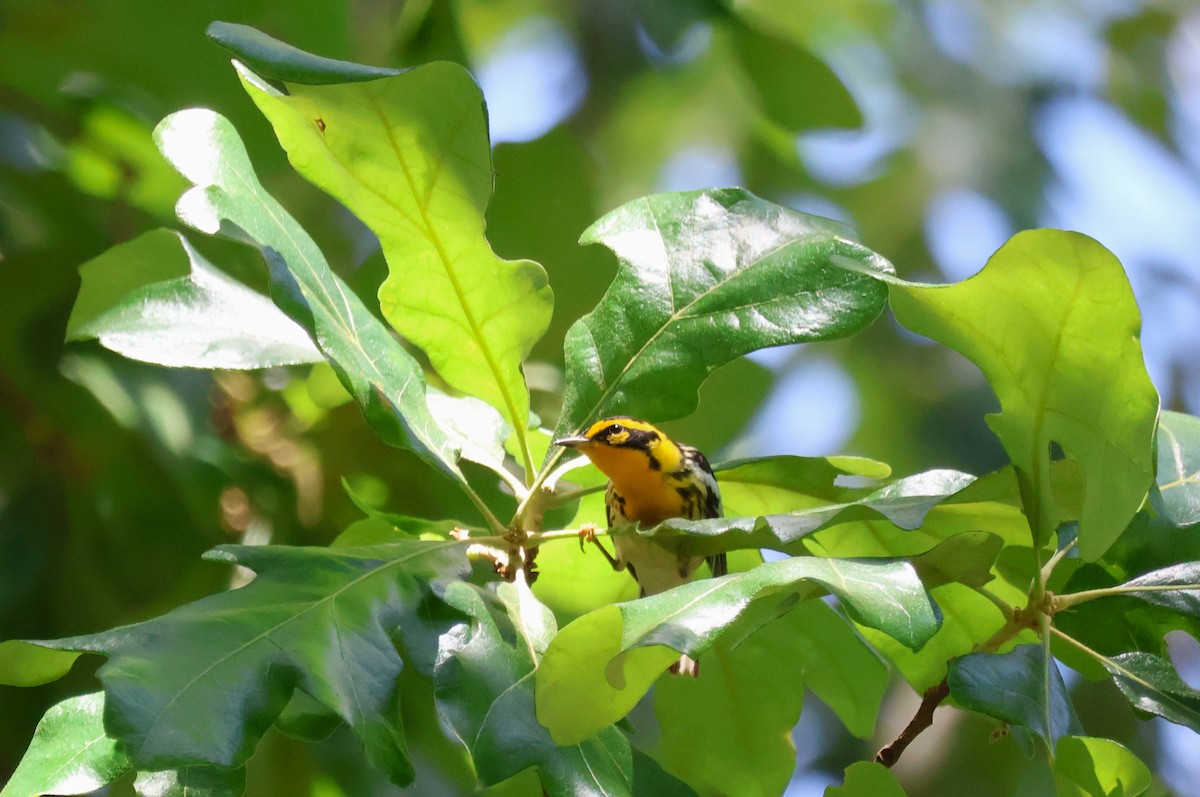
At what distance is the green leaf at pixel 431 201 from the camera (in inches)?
46.3

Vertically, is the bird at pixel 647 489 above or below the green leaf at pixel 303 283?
below

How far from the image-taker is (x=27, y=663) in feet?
3.14

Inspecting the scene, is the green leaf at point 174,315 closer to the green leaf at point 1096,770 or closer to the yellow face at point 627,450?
the yellow face at point 627,450

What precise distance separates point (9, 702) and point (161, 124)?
1327 millimetres

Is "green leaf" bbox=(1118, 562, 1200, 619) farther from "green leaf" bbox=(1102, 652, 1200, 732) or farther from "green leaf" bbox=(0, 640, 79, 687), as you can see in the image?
"green leaf" bbox=(0, 640, 79, 687)

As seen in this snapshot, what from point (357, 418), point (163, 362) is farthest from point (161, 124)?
point (357, 418)

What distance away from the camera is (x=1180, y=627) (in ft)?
4.22

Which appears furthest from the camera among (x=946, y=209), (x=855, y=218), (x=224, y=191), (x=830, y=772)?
(x=946, y=209)

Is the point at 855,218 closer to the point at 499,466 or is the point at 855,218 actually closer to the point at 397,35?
the point at 397,35

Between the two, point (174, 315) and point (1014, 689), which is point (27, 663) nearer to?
point (174, 315)

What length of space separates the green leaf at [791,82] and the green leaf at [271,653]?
1.34 meters

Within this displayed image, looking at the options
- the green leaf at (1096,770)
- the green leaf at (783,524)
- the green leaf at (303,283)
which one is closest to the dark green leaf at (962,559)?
the green leaf at (783,524)

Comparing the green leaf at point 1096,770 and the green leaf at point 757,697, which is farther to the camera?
the green leaf at point 757,697

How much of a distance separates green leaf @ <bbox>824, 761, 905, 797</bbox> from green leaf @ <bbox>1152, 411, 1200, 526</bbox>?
1.40ft
